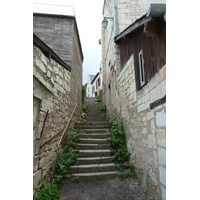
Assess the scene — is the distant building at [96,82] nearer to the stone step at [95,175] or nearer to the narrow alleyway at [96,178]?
the narrow alleyway at [96,178]

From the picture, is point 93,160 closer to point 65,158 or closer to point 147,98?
point 65,158

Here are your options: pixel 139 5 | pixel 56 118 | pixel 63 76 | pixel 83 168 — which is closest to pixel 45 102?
pixel 56 118

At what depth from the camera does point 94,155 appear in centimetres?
446

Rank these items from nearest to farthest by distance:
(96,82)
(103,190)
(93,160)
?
(103,190) < (93,160) < (96,82)

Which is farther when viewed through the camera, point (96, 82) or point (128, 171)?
point (96, 82)

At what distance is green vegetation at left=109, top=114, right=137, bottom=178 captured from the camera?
3748 mm

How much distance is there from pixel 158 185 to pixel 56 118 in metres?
2.68

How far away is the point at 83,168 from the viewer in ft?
12.7

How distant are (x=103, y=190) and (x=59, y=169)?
3.96 ft

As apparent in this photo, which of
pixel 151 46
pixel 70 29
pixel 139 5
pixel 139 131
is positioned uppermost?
pixel 139 5

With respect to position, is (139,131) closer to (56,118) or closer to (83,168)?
(83,168)

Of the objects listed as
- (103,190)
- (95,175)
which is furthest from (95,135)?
(103,190)
